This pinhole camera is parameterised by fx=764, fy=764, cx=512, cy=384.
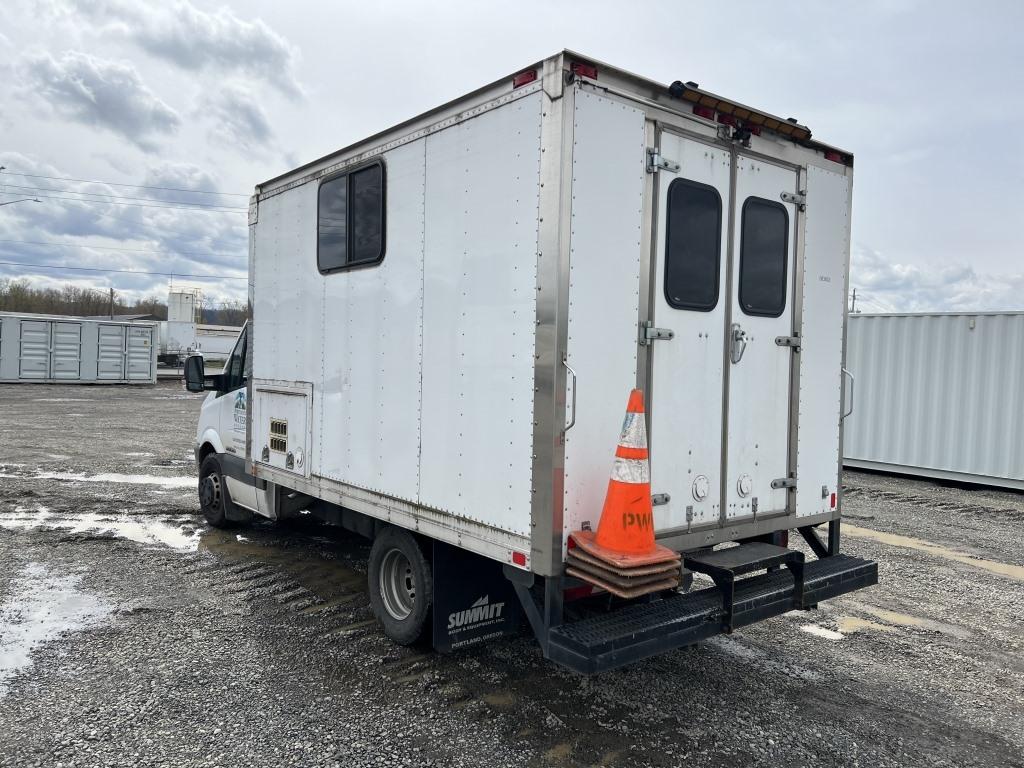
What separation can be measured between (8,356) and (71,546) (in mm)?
24257

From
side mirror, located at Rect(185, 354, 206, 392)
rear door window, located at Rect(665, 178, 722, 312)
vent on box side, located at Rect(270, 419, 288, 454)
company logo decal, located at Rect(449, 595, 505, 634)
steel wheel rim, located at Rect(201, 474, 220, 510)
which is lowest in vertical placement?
company logo decal, located at Rect(449, 595, 505, 634)

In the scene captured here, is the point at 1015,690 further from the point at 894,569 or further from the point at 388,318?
the point at 388,318

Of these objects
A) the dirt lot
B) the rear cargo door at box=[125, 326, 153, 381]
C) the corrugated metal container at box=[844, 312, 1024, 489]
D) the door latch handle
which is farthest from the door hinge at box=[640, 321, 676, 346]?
the rear cargo door at box=[125, 326, 153, 381]

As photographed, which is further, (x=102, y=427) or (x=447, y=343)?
(x=102, y=427)

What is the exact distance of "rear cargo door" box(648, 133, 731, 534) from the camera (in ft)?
12.4

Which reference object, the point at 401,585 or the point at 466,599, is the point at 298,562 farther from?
the point at 466,599

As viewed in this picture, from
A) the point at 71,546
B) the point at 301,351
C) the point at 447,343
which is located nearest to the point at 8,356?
the point at 71,546

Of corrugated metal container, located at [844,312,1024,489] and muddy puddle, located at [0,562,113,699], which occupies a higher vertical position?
corrugated metal container, located at [844,312,1024,489]

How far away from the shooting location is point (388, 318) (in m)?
4.49

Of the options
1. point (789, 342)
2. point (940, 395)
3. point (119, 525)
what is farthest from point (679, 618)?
point (940, 395)

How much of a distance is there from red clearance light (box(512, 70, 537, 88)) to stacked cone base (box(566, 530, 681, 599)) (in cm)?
207

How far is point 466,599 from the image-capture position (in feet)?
14.0

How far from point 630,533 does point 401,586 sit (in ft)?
6.19

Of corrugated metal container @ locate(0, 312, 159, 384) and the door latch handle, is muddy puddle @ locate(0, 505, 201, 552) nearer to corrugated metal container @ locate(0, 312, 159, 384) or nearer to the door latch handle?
the door latch handle
